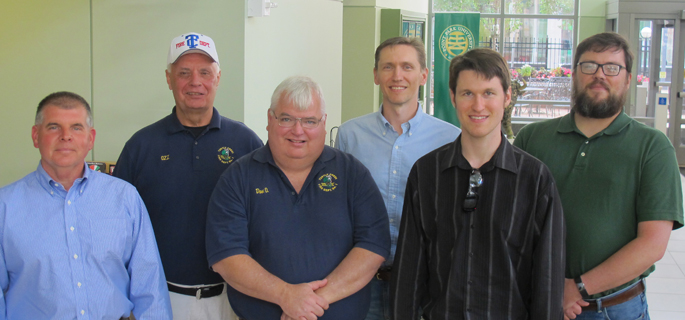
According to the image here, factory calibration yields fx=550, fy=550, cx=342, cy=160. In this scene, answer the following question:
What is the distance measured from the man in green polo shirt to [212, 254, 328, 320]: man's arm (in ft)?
3.21

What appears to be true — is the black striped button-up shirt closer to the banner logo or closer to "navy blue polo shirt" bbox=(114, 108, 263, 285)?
"navy blue polo shirt" bbox=(114, 108, 263, 285)

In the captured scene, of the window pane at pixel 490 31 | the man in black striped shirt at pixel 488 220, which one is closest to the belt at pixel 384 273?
the man in black striped shirt at pixel 488 220

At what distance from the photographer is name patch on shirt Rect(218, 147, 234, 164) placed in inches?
96.1

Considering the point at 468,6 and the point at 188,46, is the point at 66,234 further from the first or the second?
the point at 468,6

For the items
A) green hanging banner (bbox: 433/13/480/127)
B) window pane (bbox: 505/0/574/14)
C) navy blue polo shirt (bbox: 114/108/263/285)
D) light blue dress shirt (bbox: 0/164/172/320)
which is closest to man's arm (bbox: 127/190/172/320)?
light blue dress shirt (bbox: 0/164/172/320)

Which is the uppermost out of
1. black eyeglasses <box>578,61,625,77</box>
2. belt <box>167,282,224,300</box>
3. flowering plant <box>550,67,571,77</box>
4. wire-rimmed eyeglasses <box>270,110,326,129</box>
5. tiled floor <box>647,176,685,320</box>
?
flowering plant <box>550,67,571,77</box>

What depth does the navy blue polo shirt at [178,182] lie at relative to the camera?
2385 mm

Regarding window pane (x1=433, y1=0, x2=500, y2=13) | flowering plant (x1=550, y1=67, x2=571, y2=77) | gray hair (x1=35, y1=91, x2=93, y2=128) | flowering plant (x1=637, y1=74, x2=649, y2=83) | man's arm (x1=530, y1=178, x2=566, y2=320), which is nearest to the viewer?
man's arm (x1=530, y1=178, x2=566, y2=320)

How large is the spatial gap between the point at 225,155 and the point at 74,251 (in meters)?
→ 0.74

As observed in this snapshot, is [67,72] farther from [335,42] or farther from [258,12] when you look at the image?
[335,42]

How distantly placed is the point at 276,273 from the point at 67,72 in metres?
2.40

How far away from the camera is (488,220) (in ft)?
6.33

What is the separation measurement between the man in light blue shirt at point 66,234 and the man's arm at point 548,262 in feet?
4.76

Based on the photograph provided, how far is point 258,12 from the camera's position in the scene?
12.3 ft
